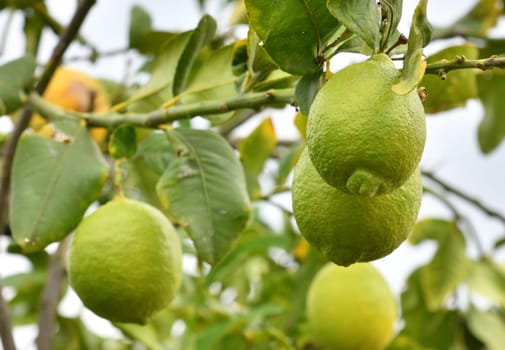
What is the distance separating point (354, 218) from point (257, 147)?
814 mm

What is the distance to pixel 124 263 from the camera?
935 mm

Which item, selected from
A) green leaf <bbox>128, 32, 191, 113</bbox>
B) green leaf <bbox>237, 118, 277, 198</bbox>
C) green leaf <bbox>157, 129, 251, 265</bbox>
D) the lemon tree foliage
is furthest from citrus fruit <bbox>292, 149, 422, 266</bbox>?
green leaf <bbox>237, 118, 277, 198</bbox>

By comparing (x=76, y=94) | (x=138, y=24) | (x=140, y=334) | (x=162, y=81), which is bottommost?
(x=140, y=334)

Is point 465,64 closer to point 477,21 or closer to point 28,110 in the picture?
point 28,110

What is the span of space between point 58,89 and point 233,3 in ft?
1.65

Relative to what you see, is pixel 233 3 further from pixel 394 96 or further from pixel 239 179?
pixel 394 96

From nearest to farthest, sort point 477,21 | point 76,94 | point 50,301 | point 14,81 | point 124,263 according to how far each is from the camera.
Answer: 1. point 124,263
2. point 14,81
3. point 50,301
4. point 76,94
5. point 477,21

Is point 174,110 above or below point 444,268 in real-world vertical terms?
above

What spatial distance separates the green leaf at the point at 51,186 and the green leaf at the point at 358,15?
43 centimetres

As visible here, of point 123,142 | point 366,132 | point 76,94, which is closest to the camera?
point 366,132

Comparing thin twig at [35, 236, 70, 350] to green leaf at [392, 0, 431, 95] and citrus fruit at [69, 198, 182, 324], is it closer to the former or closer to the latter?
citrus fruit at [69, 198, 182, 324]

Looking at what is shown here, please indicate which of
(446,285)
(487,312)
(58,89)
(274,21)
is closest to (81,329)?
(58,89)

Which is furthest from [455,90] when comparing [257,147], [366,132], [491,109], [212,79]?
[491,109]

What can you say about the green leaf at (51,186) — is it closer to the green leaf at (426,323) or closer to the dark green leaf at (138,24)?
the dark green leaf at (138,24)
